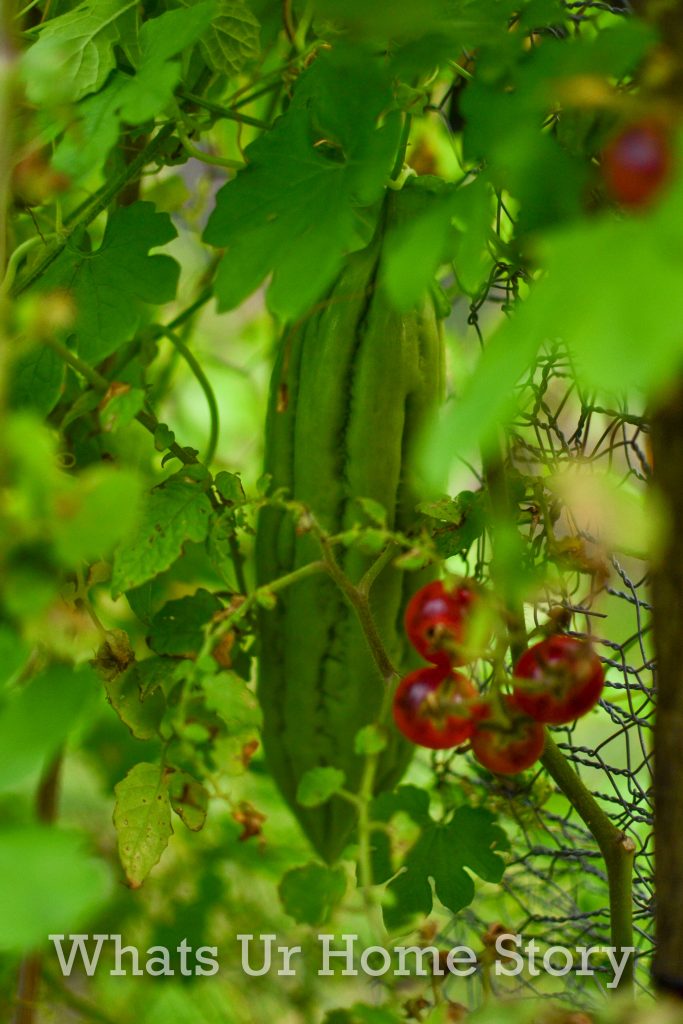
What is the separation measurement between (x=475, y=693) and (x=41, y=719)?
220mm

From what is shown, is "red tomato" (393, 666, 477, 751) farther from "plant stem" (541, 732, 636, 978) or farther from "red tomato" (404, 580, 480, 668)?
"plant stem" (541, 732, 636, 978)

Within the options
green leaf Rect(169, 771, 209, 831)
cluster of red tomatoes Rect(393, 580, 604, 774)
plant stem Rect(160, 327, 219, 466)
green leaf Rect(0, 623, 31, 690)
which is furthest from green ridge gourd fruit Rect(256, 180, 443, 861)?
green leaf Rect(0, 623, 31, 690)

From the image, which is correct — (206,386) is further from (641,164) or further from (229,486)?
(641,164)

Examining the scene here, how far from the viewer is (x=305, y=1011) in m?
0.94

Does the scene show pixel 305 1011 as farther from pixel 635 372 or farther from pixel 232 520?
pixel 635 372

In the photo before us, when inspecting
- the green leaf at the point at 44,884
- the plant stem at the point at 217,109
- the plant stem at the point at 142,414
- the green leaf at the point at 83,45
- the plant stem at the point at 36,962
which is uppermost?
the plant stem at the point at 217,109

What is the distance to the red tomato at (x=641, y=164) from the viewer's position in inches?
12.2

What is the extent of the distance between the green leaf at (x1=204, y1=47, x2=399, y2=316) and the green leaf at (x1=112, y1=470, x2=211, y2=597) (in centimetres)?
16

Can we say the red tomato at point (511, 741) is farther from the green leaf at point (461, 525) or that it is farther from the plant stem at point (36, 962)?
the plant stem at point (36, 962)

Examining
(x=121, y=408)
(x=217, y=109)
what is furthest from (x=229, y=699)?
(x=217, y=109)

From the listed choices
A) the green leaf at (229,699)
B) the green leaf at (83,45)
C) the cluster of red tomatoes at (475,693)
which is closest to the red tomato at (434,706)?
the cluster of red tomatoes at (475,693)

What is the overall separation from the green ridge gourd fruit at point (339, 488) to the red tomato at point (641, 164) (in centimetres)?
42

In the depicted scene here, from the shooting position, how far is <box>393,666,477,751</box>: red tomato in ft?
1.61

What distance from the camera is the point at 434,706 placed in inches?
19.3
